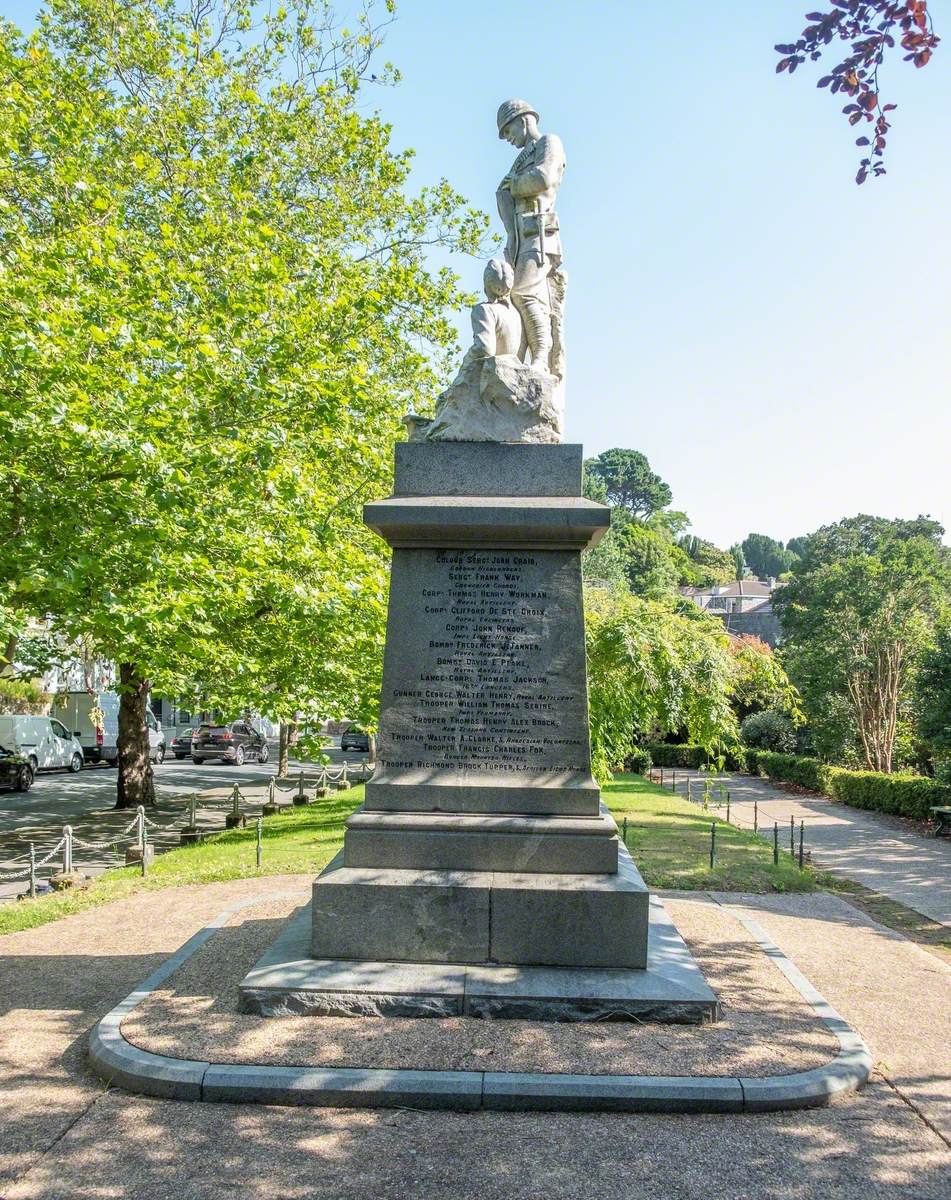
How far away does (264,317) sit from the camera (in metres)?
16.0

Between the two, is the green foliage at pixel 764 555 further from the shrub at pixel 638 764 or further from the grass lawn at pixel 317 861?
the grass lawn at pixel 317 861

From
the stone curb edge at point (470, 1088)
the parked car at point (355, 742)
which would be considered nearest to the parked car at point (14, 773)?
the parked car at point (355, 742)

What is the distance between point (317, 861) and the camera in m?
13.7

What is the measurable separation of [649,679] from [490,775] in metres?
11.4

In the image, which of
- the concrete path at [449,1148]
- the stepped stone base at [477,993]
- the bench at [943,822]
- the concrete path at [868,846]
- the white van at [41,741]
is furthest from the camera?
the white van at [41,741]

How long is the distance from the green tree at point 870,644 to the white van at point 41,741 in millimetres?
26978

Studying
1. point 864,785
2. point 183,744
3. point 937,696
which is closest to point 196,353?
point 937,696

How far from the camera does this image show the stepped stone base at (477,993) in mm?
5852

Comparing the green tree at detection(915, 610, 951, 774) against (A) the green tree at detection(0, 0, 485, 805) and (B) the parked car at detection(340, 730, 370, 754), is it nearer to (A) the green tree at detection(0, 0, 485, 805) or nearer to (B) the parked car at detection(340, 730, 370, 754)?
(A) the green tree at detection(0, 0, 485, 805)

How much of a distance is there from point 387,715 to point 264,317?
1096 centimetres

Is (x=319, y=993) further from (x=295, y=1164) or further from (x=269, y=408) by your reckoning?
(x=269, y=408)

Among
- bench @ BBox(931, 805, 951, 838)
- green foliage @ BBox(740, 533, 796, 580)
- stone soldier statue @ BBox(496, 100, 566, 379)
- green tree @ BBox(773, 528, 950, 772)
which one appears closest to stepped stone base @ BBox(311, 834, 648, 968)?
stone soldier statue @ BBox(496, 100, 566, 379)

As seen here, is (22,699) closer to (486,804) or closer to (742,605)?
(486,804)

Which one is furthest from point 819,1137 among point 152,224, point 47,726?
point 47,726
